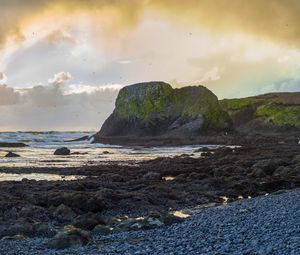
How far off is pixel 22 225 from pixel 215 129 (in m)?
66.4

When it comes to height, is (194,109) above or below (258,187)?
above

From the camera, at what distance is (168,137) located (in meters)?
77.4

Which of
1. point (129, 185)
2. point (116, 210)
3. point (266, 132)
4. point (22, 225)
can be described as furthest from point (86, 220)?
point (266, 132)

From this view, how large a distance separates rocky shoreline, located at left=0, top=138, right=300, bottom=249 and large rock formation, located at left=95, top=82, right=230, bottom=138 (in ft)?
151

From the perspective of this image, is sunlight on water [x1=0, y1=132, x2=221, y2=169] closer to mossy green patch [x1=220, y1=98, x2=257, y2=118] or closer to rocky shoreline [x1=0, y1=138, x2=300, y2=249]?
rocky shoreline [x1=0, y1=138, x2=300, y2=249]

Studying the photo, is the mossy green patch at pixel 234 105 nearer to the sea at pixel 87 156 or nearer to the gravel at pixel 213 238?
the sea at pixel 87 156

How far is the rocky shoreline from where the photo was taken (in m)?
17.2

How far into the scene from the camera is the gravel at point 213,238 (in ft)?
40.3

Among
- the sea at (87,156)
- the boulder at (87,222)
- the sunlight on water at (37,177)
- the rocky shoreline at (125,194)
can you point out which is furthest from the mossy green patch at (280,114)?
the boulder at (87,222)

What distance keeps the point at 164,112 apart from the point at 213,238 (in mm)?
71281

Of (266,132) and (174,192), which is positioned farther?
(266,132)

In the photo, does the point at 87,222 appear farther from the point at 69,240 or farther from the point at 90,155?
the point at 90,155

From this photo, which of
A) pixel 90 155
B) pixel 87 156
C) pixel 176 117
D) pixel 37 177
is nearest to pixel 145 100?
pixel 176 117

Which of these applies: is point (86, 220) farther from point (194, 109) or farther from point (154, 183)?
point (194, 109)
